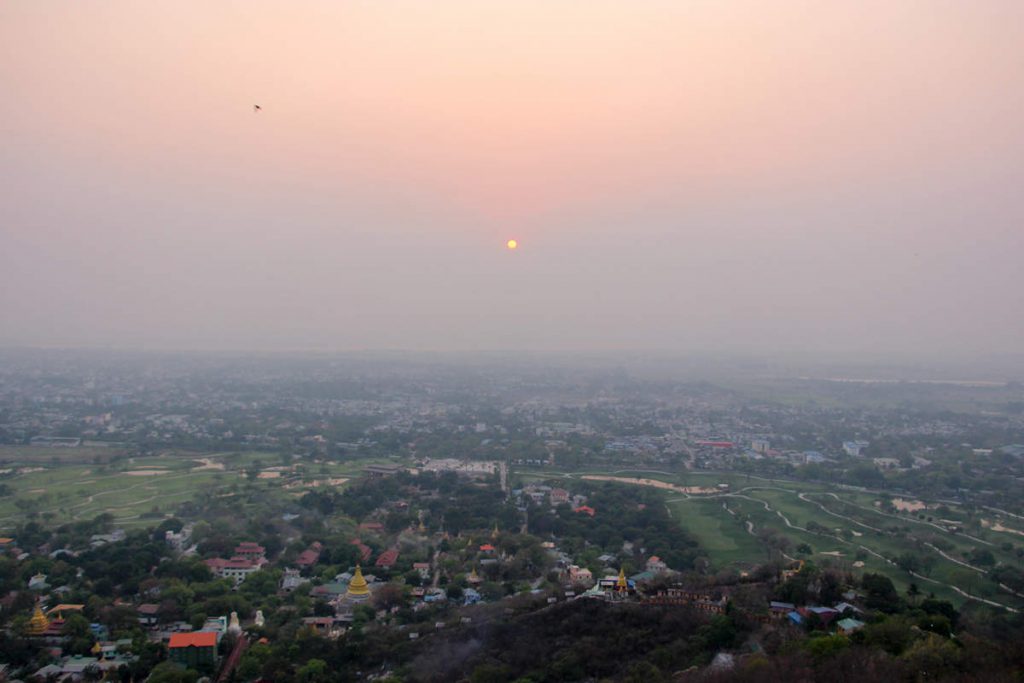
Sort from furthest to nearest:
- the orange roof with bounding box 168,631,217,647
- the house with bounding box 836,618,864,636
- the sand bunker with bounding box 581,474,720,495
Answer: the sand bunker with bounding box 581,474,720,495 → the orange roof with bounding box 168,631,217,647 → the house with bounding box 836,618,864,636

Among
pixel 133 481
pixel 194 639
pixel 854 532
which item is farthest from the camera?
pixel 133 481

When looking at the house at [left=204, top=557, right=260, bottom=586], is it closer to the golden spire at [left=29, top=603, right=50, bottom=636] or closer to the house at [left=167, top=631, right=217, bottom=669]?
the golden spire at [left=29, top=603, right=50, bottom=636]

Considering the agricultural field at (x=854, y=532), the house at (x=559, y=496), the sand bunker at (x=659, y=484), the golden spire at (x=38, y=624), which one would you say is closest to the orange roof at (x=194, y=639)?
the golden spire at (x=38, y=624)

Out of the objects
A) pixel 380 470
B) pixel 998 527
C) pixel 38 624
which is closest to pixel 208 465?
pixel 380 470

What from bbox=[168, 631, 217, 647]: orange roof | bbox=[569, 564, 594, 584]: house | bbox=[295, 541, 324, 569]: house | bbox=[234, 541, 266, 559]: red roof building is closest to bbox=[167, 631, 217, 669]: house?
bbox=[168, 631, 217, 647]: orange roof

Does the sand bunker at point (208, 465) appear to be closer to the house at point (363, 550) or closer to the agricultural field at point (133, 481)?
the agricultural field at point (133, 481)

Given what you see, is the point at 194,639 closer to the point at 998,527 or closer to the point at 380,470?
the point at 380,470
